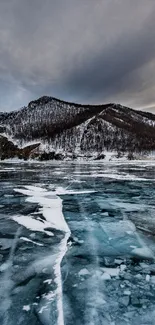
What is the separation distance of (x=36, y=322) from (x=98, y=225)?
5035mm

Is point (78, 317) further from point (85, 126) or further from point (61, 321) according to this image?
point (85, 126)

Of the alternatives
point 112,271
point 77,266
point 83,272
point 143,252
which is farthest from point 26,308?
point 143,252

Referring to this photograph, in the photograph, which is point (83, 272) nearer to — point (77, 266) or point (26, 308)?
point (77, 266)

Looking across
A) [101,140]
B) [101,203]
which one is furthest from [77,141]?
[101,203]

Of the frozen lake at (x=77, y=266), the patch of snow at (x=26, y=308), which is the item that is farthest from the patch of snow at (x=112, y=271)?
the patch of snow at (x=26, y=308)

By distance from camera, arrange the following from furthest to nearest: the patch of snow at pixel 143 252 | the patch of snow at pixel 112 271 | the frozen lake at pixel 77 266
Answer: the patch of snow at pixel 143 252 < the patch of snow at pixel 112 271 < the frozen lake at pixel 77 266

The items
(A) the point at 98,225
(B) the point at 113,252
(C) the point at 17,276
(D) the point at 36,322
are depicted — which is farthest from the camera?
(A) the point at 98,225

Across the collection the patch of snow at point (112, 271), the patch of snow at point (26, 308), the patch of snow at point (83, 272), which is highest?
the patch of snow at point (26, 308)

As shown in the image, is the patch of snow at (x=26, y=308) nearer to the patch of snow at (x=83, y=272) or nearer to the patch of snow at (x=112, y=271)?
the patch of snow at (x=83, y=272)

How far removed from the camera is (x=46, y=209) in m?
10.8

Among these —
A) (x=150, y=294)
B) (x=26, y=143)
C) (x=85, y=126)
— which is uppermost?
(x=85, y=126)

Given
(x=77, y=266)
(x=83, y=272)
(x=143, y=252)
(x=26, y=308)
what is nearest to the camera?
(x=26, y=308)

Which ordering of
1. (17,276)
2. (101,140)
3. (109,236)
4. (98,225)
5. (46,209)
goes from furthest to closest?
(101,140)
(46,209)
(98,225)
(109,236)
(17,276)

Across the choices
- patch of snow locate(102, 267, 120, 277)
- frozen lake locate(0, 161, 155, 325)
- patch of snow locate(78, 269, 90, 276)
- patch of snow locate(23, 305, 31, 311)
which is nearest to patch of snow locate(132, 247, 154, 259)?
frozen lake locate(0, 161, 155, 325)
